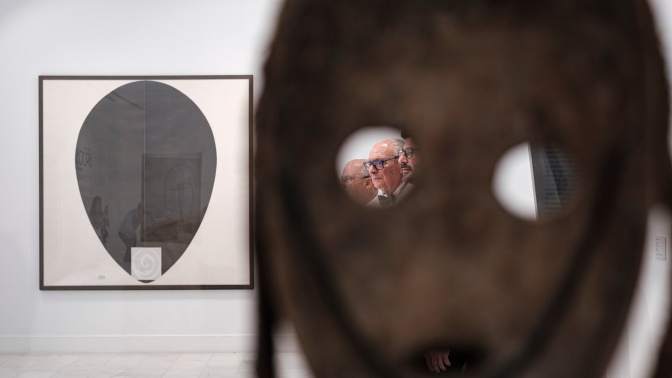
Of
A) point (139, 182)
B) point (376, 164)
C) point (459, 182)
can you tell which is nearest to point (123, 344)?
point (139, 182)

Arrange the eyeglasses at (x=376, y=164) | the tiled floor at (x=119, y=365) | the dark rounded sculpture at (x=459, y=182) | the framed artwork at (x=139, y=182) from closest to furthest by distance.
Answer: the dark rounded sculpture at (x=459, y=182) < the eyeglasses at (x=376, y=164) < the tiled floor at (x=119, y=365) < the framed artwork at (x=139, y=182)

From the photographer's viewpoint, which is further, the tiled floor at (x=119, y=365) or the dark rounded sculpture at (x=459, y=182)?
the tiled floor at (x=119, y=365)

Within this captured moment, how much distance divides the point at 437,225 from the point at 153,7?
6.57ft

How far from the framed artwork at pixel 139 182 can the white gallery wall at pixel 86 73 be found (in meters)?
0.05

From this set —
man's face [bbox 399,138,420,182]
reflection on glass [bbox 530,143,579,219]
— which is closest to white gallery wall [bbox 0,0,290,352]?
reflection on glass [bbox 530,143,579,219]

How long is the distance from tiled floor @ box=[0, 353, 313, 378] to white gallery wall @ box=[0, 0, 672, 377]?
1.4 inches

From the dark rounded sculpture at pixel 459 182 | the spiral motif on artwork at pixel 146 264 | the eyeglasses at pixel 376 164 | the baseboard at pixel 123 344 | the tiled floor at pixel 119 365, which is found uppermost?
the eyeglasses at pixel 376 164

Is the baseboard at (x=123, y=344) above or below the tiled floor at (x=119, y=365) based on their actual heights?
above

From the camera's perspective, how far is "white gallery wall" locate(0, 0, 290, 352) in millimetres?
1876

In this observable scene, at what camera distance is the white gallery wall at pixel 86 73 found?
1.88 meters

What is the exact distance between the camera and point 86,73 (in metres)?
1.94

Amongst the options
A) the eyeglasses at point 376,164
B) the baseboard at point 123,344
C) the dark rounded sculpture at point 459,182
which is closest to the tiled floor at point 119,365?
the baseboard at point 123,344

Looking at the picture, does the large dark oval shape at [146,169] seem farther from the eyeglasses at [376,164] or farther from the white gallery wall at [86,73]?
the eyeglasses at [376,164]

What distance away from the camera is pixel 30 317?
1893 mm
